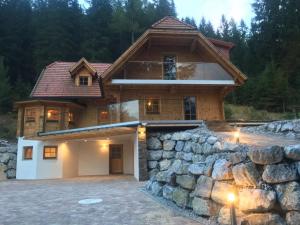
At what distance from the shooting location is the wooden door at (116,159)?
2111 centimetres

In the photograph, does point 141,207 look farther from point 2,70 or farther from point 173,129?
Result: point 2,70

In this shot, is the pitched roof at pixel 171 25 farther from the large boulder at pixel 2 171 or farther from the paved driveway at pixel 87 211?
the large boulder at pixel 2 171

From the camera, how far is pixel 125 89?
18.0m

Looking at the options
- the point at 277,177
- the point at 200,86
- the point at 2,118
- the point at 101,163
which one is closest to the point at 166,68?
the point at 200,86

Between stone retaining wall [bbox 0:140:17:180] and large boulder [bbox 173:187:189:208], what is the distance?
16.1m

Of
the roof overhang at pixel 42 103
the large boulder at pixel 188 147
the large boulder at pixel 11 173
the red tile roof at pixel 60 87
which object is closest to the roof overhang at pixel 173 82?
the large boulder at pixel 188 147

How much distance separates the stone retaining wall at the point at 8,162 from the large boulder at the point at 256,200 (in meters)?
18.5

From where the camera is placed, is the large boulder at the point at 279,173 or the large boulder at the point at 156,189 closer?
the large boulder at the point at 279,173

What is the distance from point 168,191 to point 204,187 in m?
1.71

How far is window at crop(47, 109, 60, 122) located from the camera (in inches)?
795

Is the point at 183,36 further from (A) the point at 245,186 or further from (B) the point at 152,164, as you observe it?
(A) the point at 245,186

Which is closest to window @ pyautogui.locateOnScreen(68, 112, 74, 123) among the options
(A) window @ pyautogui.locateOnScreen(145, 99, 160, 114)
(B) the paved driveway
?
(A) window @ pyautogui.locateOnScreen(145, 99, 160, 114)

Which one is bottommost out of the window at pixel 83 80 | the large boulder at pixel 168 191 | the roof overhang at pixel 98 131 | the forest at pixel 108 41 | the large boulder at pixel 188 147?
the large boulder at pixel 168 191

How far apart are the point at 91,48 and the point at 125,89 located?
20.0m
